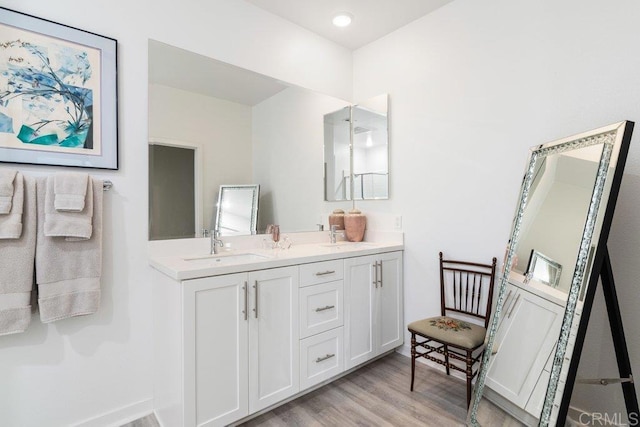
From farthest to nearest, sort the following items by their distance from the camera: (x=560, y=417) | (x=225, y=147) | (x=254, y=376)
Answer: (x=225, y=147), (x=254, y=376), (x=560, y=417)

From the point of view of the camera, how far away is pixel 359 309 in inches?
89.7

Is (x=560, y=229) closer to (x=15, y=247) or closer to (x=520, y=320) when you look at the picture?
(x=520, y=320)

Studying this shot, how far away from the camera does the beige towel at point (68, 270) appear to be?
1.49 metres

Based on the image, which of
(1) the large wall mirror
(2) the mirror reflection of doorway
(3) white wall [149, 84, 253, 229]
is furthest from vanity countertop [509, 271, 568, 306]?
Answer: (2) the mirror reflection of doorway

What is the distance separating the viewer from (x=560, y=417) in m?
1.24

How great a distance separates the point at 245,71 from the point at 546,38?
6.34 ft

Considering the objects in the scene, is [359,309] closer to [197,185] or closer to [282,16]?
[197,185]

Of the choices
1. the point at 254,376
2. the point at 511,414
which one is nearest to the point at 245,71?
the point at 254,376


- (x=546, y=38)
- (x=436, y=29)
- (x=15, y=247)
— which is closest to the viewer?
(x=15, y=247)

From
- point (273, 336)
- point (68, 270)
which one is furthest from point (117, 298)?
point (273, 336)

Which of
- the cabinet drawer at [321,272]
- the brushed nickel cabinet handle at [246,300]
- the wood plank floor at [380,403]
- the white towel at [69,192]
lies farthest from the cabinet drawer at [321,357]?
the white towel at [69,192]

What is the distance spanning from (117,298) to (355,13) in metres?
2.57

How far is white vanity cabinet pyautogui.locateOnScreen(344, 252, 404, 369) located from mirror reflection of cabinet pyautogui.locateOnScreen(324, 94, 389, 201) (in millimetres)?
683

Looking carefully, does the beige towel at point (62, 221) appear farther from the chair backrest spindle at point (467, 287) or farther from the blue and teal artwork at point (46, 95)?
the chair backrest spindle at point (467, 287)
